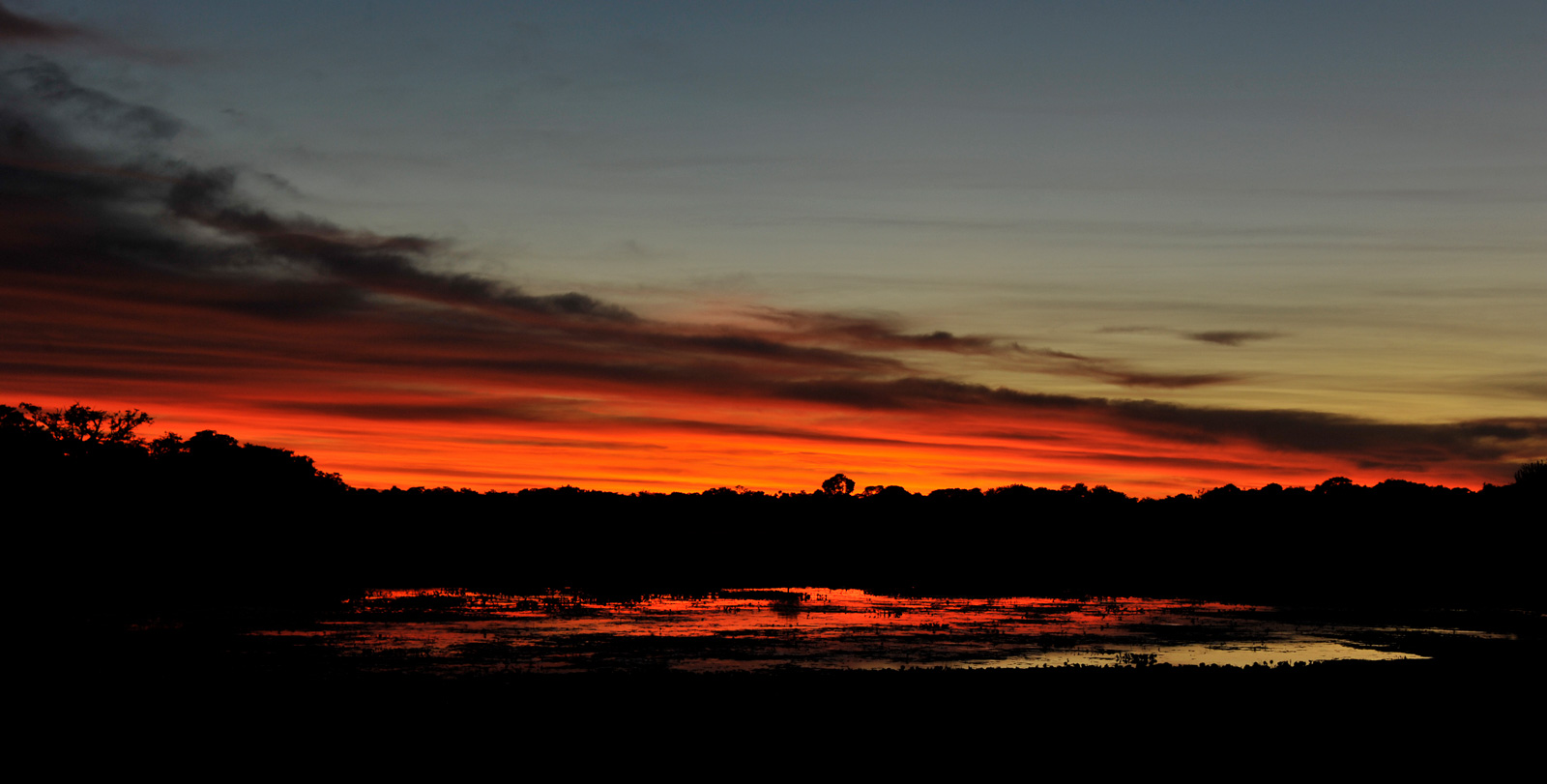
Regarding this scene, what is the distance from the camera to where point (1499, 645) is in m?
44.0

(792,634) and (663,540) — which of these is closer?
(792,634)

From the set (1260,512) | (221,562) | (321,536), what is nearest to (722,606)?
(221,562)

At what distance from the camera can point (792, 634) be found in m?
44.9

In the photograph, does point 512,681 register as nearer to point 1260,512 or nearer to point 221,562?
point 221,562

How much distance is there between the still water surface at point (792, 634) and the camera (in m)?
35.8

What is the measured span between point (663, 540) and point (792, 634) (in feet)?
334

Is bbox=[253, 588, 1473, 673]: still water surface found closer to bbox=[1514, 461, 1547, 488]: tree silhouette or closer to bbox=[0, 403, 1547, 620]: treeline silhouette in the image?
bbox=[0, 403, 1547, 620]: treeline silhouette

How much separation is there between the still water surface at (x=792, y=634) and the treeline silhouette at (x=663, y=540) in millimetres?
10902

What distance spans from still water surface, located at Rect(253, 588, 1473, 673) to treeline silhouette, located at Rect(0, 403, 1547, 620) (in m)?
10.9

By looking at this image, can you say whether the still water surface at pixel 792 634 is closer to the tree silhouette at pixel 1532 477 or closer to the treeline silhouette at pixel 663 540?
the treeline silhouette at pixel 663 540

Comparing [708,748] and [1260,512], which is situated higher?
[1260,512]

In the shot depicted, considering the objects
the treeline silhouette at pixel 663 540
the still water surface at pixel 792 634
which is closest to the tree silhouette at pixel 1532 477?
the treeline silhouette at pixel 663 540

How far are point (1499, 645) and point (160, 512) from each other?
10657 centimetres

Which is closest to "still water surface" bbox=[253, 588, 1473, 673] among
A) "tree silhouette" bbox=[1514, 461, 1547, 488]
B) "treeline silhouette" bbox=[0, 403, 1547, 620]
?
"treeline silhouette" bbox=[0, 403, 1547, 620]
